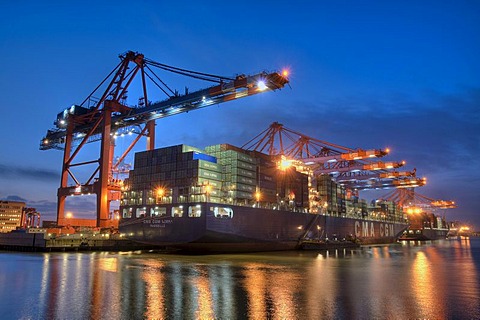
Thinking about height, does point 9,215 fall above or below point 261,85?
below

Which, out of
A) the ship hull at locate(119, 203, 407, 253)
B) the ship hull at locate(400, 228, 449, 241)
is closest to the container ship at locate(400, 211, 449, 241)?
the ship hull at locate(400, 228, 449, 241)

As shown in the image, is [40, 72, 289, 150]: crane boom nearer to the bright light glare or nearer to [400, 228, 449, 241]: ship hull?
the bright light glare

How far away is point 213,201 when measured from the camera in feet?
132

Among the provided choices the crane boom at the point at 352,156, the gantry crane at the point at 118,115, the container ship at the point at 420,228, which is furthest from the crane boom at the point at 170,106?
the container ship at the point at 420,228

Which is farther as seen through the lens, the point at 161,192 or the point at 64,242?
the point at 64,242

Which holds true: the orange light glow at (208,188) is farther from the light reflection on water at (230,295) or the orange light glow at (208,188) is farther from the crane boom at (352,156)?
the crane boom at (352,156)

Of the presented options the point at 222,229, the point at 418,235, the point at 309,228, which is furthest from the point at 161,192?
the point at 418,235

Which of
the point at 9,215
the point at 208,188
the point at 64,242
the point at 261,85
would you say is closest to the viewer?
the point at 261,85

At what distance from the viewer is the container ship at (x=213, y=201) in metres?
39.0

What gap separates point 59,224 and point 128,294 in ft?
167

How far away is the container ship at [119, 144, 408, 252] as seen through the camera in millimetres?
39031

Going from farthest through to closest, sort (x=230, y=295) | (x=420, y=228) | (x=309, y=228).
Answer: (x=420, y=228) < (x=309, y=228) < (x=230, y=295)

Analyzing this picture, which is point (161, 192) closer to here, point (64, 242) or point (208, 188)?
point (208, 188)

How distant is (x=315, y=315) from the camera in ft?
37.9
